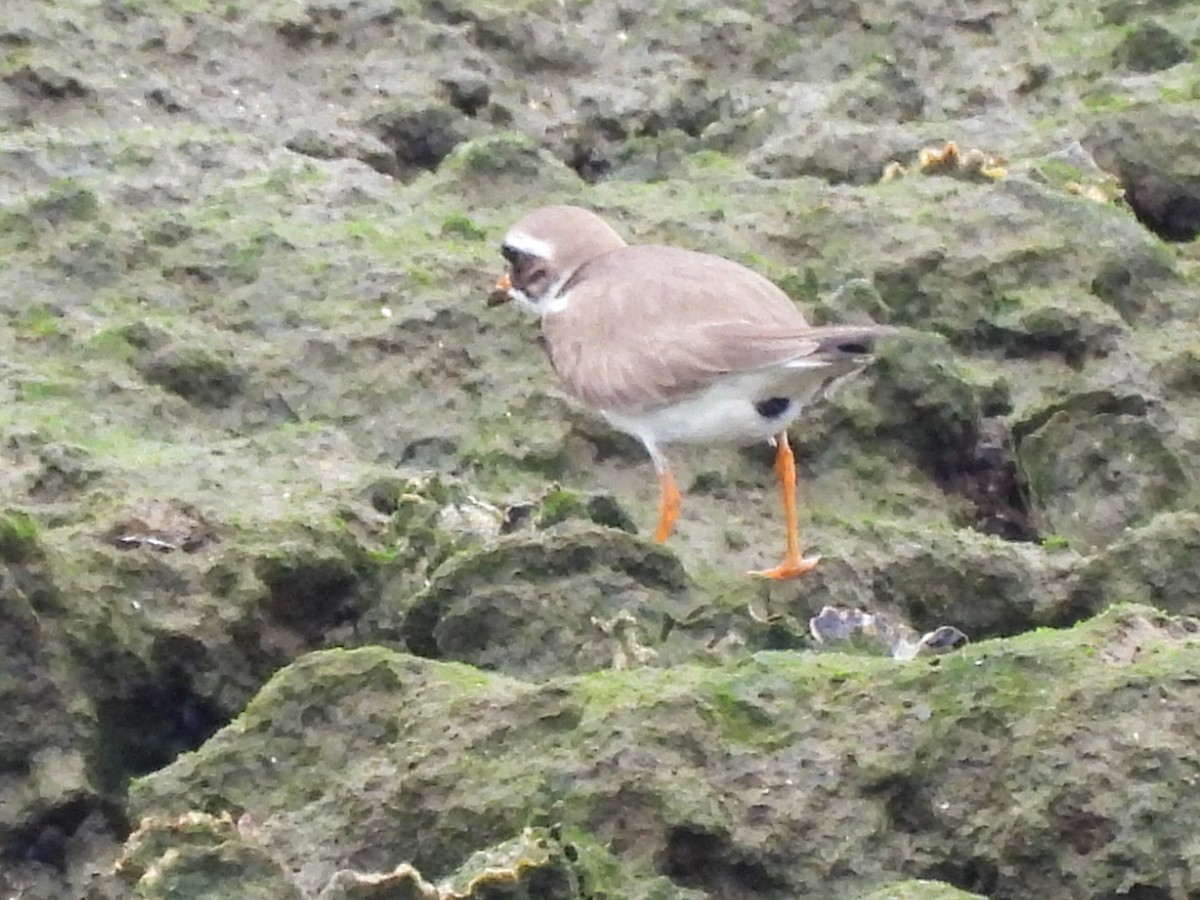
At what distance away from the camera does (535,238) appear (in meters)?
6.18

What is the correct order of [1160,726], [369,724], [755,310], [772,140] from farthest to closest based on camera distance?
1. [772,140]
2. [755,310]
3. [369,724]
4. [1160,726]

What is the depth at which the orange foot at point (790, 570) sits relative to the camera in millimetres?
5012

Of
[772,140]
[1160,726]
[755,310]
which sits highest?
[1160,726]

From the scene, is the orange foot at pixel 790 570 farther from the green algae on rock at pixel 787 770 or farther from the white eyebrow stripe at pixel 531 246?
the white eyebrow stripe at pixel 531 246

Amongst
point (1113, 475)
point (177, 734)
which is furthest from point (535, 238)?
point (177, 734)

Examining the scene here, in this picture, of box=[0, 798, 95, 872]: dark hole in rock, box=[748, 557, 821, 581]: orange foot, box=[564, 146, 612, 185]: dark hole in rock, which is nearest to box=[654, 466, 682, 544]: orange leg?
box=[748, 557, 821, 581]: orange foot

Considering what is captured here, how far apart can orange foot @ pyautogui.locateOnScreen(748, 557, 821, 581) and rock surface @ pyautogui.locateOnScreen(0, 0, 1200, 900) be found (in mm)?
71

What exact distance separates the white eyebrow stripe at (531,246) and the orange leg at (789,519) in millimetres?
911

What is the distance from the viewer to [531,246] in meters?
6.16

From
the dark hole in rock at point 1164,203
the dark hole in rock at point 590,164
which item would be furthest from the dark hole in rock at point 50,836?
the dark hole in rock at point 1164,203

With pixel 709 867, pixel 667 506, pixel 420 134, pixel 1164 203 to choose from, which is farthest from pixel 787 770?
pixel 420 134

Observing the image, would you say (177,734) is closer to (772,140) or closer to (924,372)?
(924,372)

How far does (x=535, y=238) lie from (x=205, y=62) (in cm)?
276

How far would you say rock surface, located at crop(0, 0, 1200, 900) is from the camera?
3.47 m
